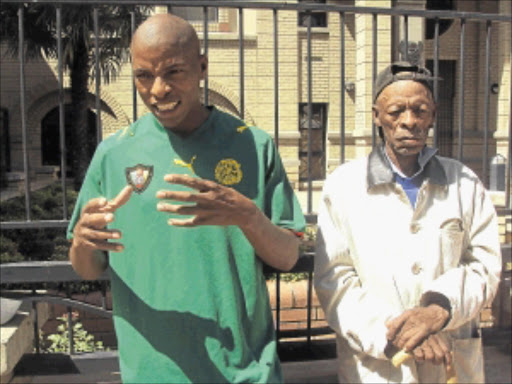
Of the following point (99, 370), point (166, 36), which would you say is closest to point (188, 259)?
point (166, 36)

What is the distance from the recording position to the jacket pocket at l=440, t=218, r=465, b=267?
6.40 ft

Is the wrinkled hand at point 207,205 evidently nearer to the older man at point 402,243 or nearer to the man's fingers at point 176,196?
the man's fingers at point 176,196

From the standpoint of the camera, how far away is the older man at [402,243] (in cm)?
192

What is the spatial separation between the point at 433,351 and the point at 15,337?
5.46 feet

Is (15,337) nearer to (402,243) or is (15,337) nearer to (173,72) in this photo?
(173,72)

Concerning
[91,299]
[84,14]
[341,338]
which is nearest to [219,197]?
[341,338]

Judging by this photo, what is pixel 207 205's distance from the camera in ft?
4.43

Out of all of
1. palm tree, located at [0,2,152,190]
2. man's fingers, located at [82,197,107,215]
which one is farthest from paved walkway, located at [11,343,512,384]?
palm tree, located at [0,2,152,190]

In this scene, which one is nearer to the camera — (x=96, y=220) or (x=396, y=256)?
(x=96, y=220)

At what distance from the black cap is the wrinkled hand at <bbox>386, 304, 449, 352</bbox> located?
2.42ft

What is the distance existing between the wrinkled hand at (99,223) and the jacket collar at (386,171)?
930mm

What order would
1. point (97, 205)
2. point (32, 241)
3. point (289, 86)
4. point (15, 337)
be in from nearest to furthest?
point (97, 205) → point (15, 337) → point (32, 241) → point (289, 86)

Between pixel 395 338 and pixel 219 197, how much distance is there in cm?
83

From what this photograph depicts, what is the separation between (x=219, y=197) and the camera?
1.37 meters
